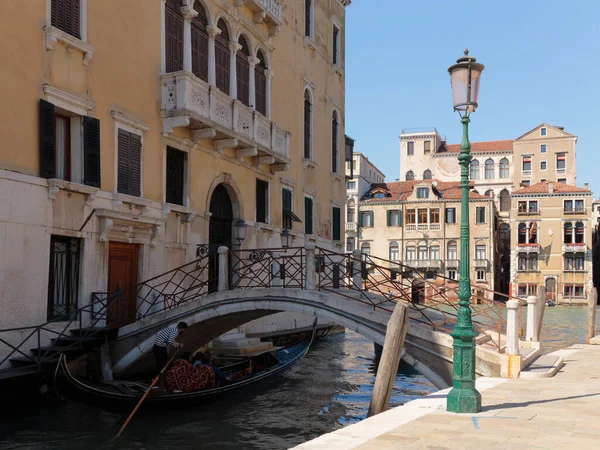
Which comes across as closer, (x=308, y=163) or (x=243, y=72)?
(x=243, y=72)

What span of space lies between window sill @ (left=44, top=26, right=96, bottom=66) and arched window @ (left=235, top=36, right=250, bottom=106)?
16.2ft

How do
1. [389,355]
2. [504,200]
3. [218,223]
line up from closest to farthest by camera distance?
[389,355] → [218,223] → [504,200]

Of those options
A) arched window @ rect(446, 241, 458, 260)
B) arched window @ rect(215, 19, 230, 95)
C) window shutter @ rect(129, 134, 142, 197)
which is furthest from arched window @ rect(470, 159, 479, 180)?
window shutter @ rect(129, 134, 142, 197)

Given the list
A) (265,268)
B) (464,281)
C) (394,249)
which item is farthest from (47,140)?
(394,249)

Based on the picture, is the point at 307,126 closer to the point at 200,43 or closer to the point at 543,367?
the point at 200,43

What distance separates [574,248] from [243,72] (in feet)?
133

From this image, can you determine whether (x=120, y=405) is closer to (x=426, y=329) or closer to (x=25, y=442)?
(x=25, y=442)

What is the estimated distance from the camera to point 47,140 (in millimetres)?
9727

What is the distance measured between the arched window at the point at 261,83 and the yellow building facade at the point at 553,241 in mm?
38228

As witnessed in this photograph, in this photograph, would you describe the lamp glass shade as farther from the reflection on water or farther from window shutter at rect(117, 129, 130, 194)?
window shutter at rect(117, 129, 130, 194)

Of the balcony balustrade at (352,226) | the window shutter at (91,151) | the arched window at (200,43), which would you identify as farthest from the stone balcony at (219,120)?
the balcony balustrade at (352,226)

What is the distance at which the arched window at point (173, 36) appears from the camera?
12.7 m

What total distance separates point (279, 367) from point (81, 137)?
215 inches

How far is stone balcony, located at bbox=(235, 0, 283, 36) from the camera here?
1542 cm
